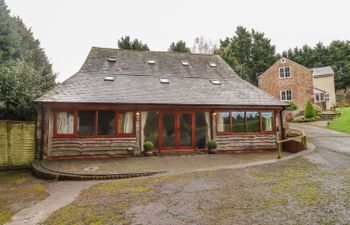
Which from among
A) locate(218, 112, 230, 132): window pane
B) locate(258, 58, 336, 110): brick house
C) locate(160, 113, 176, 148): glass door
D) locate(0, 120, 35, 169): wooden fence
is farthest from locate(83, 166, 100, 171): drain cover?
locate(258, 58, 336, 110): brick house

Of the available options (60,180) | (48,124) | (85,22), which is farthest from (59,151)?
(85,22)

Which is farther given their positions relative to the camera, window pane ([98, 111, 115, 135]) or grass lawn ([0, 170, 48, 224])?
window pane ([98, 111, 115, 135])

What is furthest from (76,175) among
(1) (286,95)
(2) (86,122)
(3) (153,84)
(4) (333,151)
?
(1) (286,95)

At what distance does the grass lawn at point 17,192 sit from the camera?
471cm

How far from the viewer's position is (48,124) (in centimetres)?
977

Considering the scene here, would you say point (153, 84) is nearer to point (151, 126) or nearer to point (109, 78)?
point (109, 78)

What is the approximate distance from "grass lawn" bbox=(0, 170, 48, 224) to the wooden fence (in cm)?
55

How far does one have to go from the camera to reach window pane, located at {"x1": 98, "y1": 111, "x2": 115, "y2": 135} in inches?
406

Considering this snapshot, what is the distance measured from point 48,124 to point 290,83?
2661 centimetres

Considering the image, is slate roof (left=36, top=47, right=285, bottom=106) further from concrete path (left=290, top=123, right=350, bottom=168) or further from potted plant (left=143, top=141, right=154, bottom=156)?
concrete path (left=290, top=123, right=350, bottom=168)

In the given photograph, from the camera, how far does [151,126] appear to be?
1104 cm

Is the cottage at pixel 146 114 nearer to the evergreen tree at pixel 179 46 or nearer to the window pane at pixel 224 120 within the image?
the window pane at pixel 224 120

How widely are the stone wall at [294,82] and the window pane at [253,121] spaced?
693 inches

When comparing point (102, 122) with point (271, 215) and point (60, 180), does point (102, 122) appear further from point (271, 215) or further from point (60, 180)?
point (271, 215)
